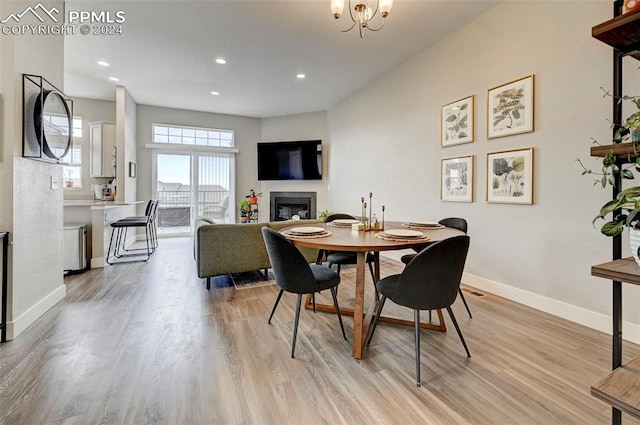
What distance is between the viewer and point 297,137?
6.98 meters

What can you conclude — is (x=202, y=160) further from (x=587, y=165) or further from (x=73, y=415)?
(x=587, y=165)

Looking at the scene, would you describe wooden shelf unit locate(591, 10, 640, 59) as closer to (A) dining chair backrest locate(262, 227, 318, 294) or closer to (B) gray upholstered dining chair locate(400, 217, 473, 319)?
(B) gray upholstered dining chair locate(400, 217, 473, 319)

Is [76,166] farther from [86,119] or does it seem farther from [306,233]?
[306,233]

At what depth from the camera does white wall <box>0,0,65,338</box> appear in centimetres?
208

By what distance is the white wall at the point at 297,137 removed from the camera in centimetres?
670

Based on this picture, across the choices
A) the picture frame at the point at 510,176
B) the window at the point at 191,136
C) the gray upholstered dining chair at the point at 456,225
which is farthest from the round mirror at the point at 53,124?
the picture frame at the point at 510,176

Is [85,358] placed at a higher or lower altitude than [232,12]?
lower

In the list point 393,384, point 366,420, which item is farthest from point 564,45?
point 366,420

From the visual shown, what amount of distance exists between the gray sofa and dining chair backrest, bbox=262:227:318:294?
1.38 metres

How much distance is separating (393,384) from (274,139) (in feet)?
21.3

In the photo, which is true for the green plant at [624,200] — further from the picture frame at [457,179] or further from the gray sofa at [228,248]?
the gray sofa at [228,248]

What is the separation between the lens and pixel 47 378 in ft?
5.36

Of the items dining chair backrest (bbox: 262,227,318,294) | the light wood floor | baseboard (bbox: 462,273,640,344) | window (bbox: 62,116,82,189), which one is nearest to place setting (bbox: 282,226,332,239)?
dining chair backrest (bbox: 262,227,318,294)

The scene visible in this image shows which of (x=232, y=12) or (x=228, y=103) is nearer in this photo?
(x=232, y=12)
